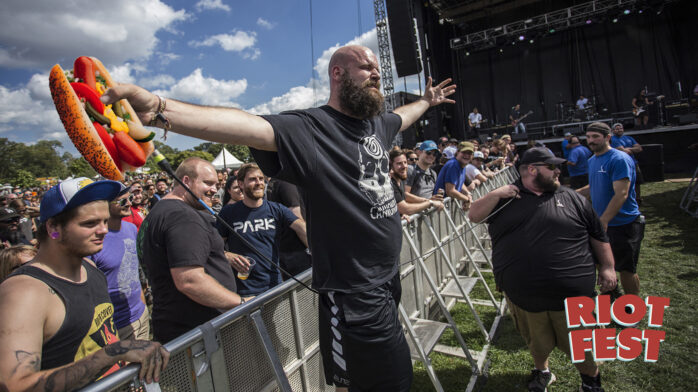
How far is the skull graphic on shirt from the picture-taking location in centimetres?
149

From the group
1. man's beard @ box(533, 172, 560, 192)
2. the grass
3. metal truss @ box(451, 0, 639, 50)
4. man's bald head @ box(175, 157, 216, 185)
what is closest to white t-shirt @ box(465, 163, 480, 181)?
the grass

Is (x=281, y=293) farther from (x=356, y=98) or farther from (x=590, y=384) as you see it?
(x=590, y=384)

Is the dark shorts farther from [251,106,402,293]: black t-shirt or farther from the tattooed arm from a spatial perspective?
the tattooed arm

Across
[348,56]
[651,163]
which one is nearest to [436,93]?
[348,56]

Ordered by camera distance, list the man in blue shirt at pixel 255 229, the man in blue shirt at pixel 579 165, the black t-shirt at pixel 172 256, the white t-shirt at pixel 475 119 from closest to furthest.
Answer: the black t-shirt at pixel 172 256 < the man in blue shirt at pixel 255 229 < the man in blue shirt at pixel 579 165 < the white t-shirt at pixel 475 119

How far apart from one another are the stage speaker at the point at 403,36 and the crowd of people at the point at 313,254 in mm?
13817

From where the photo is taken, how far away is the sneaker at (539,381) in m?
2.87

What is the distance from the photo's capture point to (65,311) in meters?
1.41

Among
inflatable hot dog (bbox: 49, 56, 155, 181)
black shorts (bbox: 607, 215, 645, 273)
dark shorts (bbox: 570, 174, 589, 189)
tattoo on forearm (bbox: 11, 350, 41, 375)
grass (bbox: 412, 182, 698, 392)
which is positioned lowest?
grass (bbox: 412, 182, 698, 392)

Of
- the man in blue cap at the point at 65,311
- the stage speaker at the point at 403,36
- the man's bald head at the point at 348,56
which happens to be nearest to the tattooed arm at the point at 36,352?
the man in blue cap at the point at 65,311

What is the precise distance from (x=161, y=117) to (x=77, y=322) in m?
1.12

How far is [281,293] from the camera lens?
1965 mm

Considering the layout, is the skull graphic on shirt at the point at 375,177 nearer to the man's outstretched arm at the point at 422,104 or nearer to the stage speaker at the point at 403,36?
the man's outstretched arm at the point at 422,104

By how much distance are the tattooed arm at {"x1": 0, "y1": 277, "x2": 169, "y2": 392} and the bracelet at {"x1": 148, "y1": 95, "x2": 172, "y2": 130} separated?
858 millimetres
